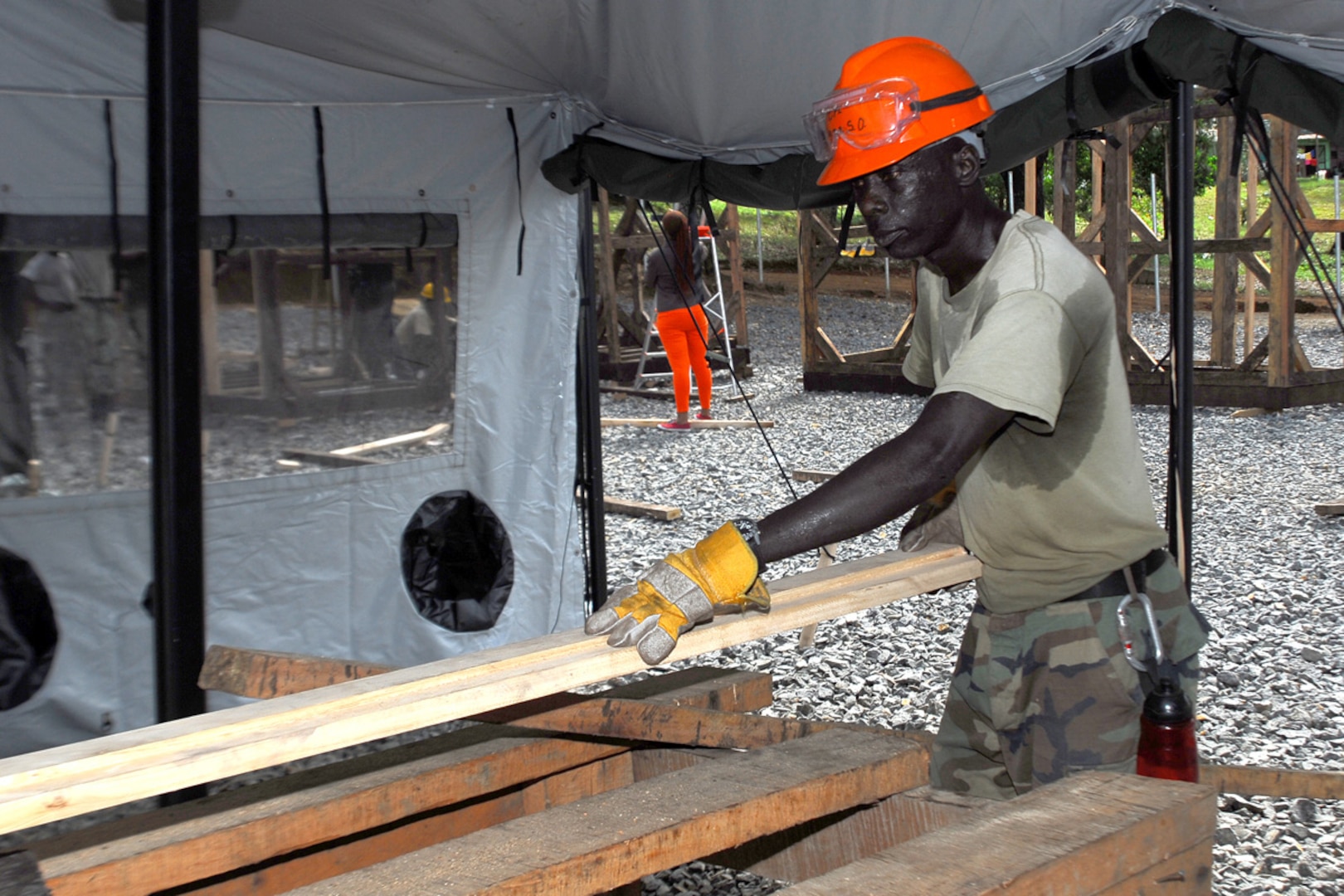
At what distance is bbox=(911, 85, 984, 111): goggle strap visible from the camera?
2172 mm

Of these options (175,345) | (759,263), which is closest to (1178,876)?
(175,345)

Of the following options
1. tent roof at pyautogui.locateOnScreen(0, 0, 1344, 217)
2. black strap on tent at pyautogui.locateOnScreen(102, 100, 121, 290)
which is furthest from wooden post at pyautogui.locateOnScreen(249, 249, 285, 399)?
tent roof at pyautogui.locateOnScreen(0, 0, 1344, 217)

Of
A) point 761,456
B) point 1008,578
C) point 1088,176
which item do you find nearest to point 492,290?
point 1008,578

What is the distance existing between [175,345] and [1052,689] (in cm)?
205

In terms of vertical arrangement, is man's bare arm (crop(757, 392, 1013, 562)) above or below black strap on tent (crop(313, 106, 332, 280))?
below

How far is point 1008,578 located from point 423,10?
286cm

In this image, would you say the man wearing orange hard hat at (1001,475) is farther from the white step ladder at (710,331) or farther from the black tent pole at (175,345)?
the white step ladder at (710,331)

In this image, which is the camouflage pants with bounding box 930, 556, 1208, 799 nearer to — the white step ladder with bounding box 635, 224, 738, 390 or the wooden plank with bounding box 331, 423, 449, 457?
the wooden plank with bounding box 331, 423, 449, 457

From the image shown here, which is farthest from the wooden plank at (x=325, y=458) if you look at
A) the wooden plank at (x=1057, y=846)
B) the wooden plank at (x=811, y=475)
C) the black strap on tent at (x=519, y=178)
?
the wooden plank at (x=811, y=475)

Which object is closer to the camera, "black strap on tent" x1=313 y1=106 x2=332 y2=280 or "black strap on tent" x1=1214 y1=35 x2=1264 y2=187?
"black strap on tent" x1=1214 y1=35 x2=1264 y2=187

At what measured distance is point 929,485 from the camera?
1934 millimetres

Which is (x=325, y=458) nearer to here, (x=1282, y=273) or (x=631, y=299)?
(x=1282, y=273)

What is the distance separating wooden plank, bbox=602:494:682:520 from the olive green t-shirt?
19.3ft

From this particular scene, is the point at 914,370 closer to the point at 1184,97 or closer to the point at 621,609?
the point at 621,609
